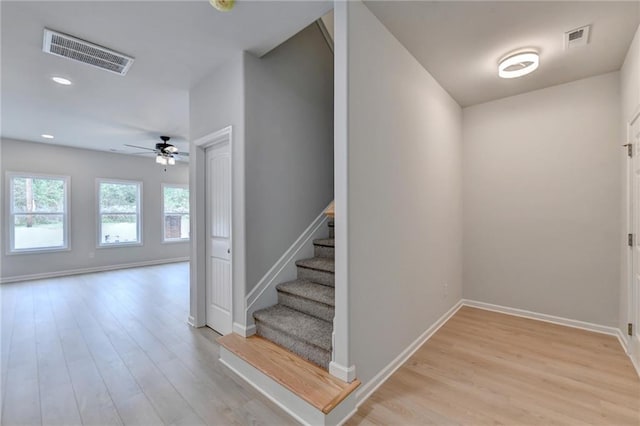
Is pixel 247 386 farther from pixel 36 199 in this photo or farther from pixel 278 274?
pixel 36 199

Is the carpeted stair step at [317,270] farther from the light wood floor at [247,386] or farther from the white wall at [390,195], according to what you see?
the light wood floor at [247,386]

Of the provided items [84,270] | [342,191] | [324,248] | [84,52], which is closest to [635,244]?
[342,191]

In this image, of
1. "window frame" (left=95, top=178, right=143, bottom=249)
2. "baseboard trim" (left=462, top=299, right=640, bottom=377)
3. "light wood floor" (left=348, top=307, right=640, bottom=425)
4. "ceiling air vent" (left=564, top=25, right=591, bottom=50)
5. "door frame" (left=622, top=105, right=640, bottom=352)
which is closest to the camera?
"light wood floor" (left=348, top=307, right=640, bottom=425)

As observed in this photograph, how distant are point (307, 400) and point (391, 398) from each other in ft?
2.17

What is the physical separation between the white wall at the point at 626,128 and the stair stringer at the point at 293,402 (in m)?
2.45

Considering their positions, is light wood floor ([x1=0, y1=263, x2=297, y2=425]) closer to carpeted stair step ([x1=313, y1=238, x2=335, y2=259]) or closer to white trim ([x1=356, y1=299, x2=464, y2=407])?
white trim ([x1=356, y1=299, x2=464, y2=407])

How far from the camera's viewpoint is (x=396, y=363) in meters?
2.33

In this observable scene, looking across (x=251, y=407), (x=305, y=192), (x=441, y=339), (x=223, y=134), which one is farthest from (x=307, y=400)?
(x=223, y=134)

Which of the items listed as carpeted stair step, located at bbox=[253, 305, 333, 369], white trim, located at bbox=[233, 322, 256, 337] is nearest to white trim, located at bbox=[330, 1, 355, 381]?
carpeted stair step, located at bbox=[253, 305, 333, 369]

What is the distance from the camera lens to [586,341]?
278 cm

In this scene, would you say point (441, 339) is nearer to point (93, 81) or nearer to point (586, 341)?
point (586, 341)

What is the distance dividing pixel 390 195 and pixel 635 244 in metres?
2.14

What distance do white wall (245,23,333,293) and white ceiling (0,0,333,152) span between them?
404 millimetres

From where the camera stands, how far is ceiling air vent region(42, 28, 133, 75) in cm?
231
